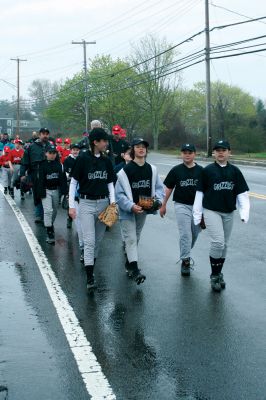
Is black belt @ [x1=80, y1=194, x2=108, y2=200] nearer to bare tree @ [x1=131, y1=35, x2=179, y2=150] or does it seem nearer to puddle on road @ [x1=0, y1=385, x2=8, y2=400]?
puddle on road @ [x1=0, y1=385, x2=8, y2=400]

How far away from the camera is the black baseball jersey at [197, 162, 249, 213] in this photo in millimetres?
7238

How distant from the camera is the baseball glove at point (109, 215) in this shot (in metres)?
7.31

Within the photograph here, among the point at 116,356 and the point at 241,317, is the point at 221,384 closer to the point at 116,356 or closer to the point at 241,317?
the point at 116,356

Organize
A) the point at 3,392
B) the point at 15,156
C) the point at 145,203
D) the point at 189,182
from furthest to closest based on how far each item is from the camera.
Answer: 1. the point at 15,156
2. the point at 189,182
3. the point at 145,203
4. the point at 3,392

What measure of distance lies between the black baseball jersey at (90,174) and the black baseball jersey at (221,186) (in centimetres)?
121

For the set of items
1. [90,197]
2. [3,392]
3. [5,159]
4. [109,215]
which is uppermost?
[5,159]

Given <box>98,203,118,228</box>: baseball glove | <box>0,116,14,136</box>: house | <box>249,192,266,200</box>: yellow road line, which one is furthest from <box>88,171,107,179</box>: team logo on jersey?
<box>0,116,14,136</box>: house

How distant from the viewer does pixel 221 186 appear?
7.24 metres

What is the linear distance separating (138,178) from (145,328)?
7.83 ft

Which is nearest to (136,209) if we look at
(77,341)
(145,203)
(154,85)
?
(145,203)

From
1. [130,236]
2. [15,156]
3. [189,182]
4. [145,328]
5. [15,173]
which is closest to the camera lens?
[145,328]

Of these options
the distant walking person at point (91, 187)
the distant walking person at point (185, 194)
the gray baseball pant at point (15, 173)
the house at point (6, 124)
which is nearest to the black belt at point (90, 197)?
the distant walking person at point (91, 187)

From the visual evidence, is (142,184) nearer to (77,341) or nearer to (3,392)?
(77,341)

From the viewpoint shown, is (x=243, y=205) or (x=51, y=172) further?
(x=51, y=172)
